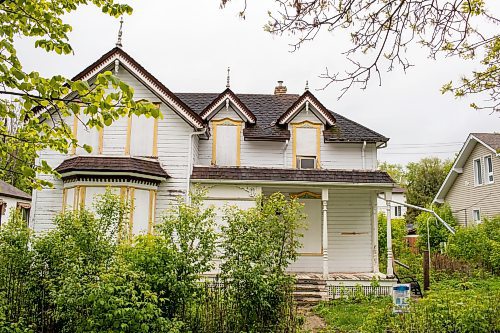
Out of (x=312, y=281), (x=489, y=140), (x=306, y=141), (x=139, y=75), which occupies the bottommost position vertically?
(x=312, y=281)

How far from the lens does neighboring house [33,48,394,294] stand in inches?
551

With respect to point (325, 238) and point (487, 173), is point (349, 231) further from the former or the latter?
point (487, 173)

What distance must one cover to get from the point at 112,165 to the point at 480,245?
14.4 metres

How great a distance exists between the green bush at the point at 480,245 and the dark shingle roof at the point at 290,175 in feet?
17.2

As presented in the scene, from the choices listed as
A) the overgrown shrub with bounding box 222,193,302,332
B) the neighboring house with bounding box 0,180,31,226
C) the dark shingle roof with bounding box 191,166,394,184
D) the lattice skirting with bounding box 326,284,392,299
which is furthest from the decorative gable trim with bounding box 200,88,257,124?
the neighboring house with bounding box 0,180,31,226

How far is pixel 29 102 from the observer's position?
467 centimetres

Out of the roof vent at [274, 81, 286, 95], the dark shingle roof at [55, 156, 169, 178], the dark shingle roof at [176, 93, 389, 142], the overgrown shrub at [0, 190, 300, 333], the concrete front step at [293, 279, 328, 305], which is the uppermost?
the roof vent at [274, 81, 286, 95]

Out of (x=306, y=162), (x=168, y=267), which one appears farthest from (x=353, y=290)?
(x=168, y=267)

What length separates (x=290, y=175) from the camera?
50.5ft

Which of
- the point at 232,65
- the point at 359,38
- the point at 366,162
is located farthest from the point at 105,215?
the point at 366,162

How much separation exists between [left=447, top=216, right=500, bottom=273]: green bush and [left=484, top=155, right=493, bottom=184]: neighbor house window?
444 centimetres

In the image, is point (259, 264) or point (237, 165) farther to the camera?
point (237, 165)

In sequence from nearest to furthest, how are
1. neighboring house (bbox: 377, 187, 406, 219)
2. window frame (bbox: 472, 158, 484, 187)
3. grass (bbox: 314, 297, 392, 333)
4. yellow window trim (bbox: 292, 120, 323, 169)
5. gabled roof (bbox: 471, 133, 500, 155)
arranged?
grass (bbox: 314, 297, 392, 333) < yellow window trim (bbox: 292, 120, 323, 169) < gabled roof (bbox: 471, 133, 500, 155) < window frame (bbox: 472, 158, 484, 187) < neighboring house (bbox: 377, 187, 406, 219)

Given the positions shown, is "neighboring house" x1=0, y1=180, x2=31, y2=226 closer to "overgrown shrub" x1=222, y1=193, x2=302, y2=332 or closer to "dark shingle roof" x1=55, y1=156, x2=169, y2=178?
"dark shingle roof" x1=55, y1=156, x2=169, y2=178
